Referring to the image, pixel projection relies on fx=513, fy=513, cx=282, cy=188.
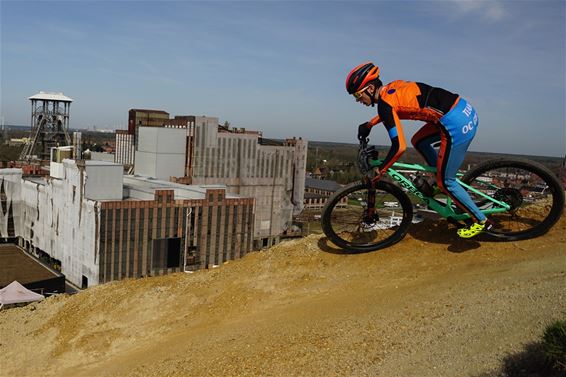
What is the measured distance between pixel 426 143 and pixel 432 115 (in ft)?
3.45

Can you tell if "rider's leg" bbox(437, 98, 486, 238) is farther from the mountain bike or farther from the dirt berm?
the dirt berm

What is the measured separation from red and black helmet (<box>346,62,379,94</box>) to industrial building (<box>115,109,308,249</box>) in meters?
59.4

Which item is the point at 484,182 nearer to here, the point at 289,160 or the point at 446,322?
the point at 446,322

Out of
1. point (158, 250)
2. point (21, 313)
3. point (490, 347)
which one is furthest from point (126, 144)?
point (490, 347)

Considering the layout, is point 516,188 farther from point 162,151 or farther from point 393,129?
point 162,151

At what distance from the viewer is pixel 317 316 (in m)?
9.47

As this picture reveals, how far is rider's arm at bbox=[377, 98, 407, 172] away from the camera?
33.6ft

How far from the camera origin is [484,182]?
1155 centimetres

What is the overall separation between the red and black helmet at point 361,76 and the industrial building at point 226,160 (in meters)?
59.4

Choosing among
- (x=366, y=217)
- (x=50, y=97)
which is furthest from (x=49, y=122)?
(x=366, y=217)

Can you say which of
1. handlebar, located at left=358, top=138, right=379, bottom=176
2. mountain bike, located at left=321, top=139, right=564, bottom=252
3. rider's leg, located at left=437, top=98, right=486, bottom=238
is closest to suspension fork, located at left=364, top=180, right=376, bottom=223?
mountain bike, located at left=321, top=139, right=564, bottom=252

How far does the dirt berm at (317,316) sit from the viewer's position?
7766mm

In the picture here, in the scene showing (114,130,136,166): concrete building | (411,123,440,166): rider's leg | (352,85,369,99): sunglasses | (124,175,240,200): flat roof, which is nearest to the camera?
(352,85,369,99): sunglasses

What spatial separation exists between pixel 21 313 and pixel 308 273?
8634 millimetres
